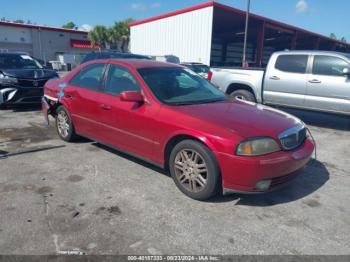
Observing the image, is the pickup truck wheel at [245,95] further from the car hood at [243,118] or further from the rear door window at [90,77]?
the rear door window at [90,77]

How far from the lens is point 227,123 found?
11.1 feet

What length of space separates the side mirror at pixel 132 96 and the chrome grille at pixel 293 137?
68.7 inches

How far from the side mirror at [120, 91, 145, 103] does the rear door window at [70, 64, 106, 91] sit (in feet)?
3.30

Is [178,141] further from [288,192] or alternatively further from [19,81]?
[19,81]

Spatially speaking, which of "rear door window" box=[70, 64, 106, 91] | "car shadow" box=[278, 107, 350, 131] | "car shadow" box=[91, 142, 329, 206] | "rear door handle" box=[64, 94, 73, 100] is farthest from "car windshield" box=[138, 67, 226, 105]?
"car shadow" box=[278, 107, 350, 131]

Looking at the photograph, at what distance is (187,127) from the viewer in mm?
3451

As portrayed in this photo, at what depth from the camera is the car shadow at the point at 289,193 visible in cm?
355

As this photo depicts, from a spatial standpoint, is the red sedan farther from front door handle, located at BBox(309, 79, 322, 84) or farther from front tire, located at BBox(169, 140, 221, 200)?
front door handle, located at BBox(309, 79, 322, 84)

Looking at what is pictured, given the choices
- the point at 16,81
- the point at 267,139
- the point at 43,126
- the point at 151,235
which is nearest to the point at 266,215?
the point at 267,139

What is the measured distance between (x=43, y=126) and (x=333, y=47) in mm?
46793

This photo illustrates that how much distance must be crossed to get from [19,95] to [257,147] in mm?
7120

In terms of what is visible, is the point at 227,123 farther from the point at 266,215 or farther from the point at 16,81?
the point at 16,81

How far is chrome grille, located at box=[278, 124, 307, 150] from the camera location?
341cm

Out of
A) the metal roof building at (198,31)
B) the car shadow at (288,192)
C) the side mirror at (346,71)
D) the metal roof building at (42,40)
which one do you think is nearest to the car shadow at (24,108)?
the car shadow at (288,192)
